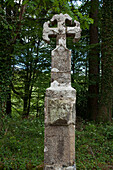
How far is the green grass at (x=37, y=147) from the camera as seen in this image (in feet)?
14.3

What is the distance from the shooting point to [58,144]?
250cm

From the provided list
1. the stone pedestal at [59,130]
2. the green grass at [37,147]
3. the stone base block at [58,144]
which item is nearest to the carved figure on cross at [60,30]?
the stone pedestal at [59,130]

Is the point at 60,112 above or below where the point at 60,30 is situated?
below

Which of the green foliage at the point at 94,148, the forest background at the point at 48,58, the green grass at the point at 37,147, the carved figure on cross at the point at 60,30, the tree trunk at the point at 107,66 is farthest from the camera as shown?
the tree trunk at the point at 107,66

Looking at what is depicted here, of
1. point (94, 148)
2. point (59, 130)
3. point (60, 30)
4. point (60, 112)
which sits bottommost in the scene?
point (94, 148)

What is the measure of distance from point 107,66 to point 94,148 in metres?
4.11

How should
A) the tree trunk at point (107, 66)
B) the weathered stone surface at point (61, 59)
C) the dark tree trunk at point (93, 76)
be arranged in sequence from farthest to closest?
the dark tree trunk at point (93, 76)
the tree trunk at point (107, 66)
the weathered stone surface at point (61, 59)

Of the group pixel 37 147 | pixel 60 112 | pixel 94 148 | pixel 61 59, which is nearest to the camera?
pixel 60 112

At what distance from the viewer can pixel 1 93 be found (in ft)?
19.6

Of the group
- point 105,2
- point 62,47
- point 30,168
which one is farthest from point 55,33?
point 105,2

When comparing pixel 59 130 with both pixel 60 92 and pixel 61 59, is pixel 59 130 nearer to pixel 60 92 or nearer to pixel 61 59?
pixel 60 92

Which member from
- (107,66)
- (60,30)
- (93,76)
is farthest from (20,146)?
(93,76)

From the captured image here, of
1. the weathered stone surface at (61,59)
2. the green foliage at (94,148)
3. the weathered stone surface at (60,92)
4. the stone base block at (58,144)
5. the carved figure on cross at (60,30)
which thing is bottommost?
the green foliage at (94,148)

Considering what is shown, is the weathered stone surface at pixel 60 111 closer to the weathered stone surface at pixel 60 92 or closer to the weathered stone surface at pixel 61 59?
the weathered stone surface at pixel 60 92
